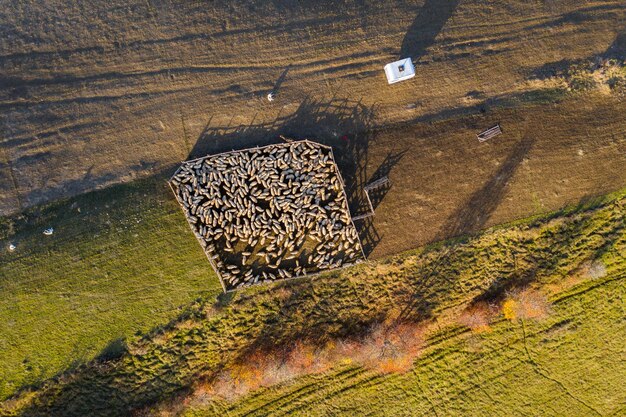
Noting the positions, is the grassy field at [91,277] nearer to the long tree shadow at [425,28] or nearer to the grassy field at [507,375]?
the grassy field at [507,375]

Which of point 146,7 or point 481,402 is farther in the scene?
point 481,402

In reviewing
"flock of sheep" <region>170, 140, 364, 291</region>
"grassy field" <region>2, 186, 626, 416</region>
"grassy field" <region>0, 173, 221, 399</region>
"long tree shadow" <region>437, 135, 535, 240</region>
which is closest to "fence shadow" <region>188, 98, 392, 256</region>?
"flock of sheep" <region>170, 140, 364, 291</region>

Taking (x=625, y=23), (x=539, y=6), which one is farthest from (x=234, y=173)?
(x=625, y=23)

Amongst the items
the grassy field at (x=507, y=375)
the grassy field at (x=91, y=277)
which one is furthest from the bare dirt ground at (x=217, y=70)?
the grassy field at (x=507, y=375)

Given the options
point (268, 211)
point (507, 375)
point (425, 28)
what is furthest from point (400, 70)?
point (507, 375)

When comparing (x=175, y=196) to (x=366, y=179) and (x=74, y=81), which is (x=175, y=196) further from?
(x=366, y=179)
